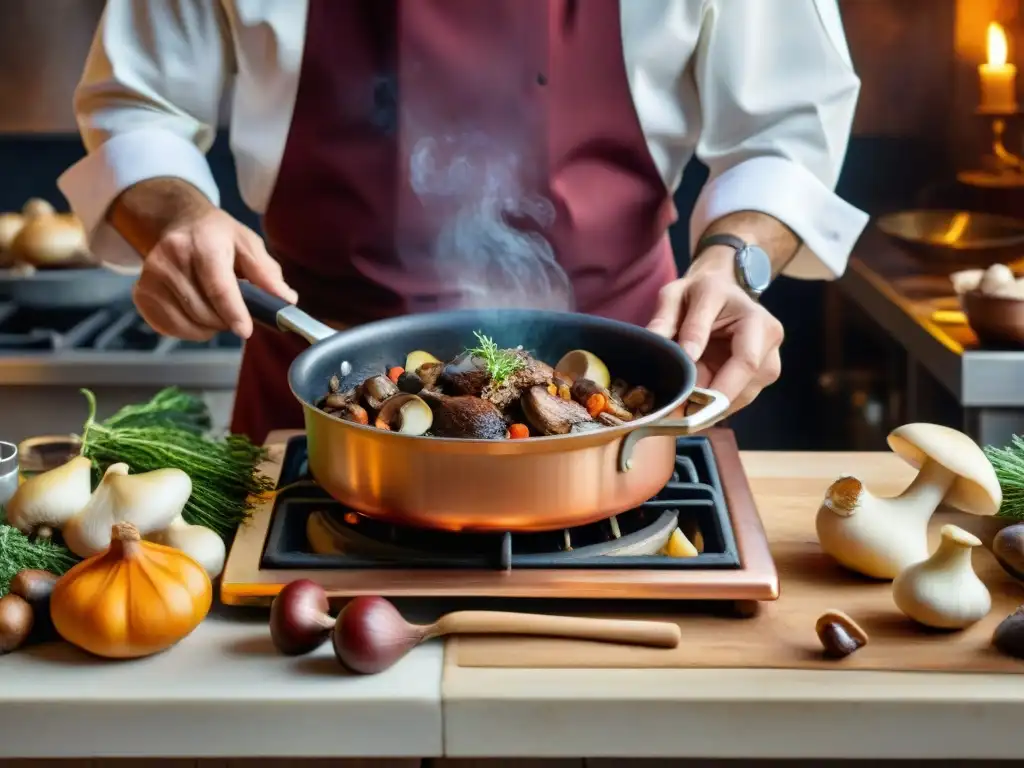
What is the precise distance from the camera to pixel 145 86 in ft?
5.81

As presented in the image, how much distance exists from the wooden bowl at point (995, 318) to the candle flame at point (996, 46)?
3.73 ft

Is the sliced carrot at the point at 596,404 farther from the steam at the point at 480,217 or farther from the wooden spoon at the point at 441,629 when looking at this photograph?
the steam at the point at 480,217

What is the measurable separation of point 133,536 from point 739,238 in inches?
33.6

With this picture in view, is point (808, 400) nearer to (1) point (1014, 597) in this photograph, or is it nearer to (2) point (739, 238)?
(2) point (739, 238)

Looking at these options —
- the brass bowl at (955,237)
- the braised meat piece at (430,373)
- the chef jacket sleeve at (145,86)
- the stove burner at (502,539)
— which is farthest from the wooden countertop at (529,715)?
the brass bowl at (955,237)

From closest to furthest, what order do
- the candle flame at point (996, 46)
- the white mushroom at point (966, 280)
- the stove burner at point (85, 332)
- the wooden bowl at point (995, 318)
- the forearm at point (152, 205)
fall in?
the forearm at point (152, 205), the wooden bowl at point (995, 318), the white mushroom at point (966, 280), the stove burner at point (85, 332), the candle flame at point (996, 46)

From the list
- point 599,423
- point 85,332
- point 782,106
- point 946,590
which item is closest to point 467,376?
point 599,423

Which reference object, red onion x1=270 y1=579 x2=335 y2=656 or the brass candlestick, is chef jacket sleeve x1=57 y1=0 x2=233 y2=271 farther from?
the brass candlestick

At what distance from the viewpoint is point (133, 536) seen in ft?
3.35

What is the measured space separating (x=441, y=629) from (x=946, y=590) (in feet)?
1.35

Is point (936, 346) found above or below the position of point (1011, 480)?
below

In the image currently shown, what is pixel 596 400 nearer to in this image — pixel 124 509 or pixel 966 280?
pixel 124 509

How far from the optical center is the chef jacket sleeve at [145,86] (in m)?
1.71

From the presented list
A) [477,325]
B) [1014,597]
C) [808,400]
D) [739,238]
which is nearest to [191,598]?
[477,325]
